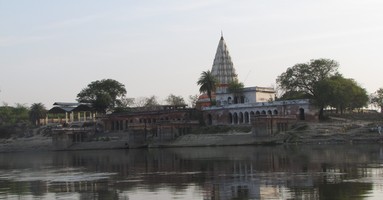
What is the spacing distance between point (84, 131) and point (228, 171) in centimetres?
6891

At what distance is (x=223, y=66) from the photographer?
4636 inches

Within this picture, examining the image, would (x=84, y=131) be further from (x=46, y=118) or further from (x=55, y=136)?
(x=46, y=118)

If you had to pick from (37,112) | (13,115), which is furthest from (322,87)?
(13,115)

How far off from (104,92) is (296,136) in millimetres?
56852

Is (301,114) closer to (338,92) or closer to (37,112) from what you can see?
(338,92)

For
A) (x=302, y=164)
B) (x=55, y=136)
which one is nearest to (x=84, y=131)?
(x=55, y=136)

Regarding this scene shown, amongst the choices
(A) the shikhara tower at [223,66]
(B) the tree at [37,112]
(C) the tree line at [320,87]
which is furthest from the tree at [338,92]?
(B) the tree at [37,112]

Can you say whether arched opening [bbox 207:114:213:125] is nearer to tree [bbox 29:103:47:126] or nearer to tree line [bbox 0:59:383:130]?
tree line [bbox 0:59:383:130]

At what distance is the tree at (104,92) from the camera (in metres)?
118

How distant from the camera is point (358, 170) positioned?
3350 centimetres

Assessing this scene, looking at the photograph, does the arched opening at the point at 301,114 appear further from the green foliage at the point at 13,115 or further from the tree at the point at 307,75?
the green foliage at the point at 13,115

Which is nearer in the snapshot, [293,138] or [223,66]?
[293,138]

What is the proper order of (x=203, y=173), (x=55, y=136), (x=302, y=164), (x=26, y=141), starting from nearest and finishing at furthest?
(x=203, y=173)
(x=302, y=164)
(x=55, y=136)
(x=26, y=141)

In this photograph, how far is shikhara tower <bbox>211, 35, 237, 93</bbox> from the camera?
11588 centimetres
